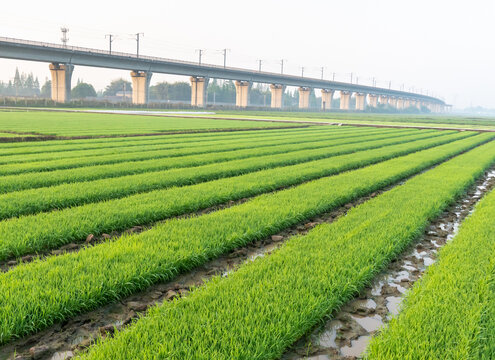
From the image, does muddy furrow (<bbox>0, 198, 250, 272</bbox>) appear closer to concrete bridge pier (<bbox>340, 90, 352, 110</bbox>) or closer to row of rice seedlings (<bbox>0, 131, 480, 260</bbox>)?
row of rice seedlings (<bbox>0, 131, 480, 260</bbox>)

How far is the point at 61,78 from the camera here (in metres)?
76.8

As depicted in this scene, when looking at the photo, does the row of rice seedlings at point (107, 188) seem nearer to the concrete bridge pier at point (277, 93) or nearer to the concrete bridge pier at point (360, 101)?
the concrete bridge pier at point (277, 93)

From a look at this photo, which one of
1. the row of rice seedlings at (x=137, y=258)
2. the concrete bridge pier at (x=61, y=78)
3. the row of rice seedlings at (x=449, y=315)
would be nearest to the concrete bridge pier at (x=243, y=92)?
the concrete bridge pier at (x=61, y=78)

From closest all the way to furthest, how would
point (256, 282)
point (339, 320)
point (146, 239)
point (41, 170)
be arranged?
1. point (339, 320)
2. point (256, 282)
3. point (146, 239)
4. point (41, 170)

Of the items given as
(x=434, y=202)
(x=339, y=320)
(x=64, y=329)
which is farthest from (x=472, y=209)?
(x=64, y=329)

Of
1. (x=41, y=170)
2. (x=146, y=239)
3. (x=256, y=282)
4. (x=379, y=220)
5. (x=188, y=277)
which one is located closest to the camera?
(x=256, y=282)

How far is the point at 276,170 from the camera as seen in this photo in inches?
569

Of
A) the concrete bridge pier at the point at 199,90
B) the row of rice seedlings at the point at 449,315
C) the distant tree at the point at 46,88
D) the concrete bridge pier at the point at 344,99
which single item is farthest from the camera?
the distant tree at the point at 46,88

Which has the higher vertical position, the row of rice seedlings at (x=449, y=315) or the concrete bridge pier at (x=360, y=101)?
the concrete bridge pier at (x=360, y=101)

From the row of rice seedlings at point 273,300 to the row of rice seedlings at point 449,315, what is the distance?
112 millimetres

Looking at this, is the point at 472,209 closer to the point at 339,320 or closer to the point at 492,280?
the point at 492,280

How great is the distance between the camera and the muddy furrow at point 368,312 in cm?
434

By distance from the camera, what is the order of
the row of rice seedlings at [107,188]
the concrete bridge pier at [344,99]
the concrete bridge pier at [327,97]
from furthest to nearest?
the concrete bridge pier at [344,99]
the concrete bridge pier at [327,97]
the row of rice seedlings at [107,188]

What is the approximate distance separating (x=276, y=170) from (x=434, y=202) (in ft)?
17.6
